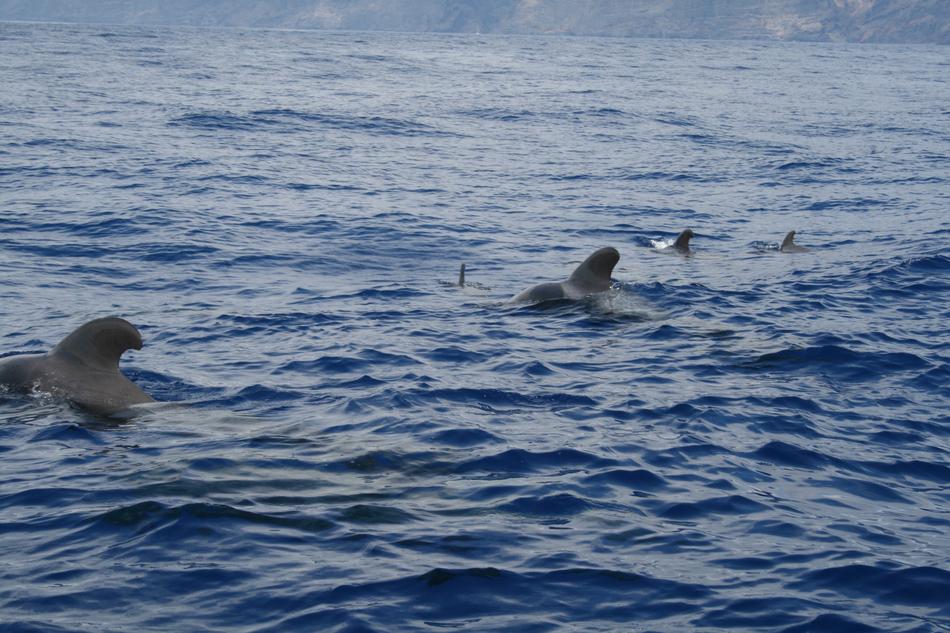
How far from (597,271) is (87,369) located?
8.74m

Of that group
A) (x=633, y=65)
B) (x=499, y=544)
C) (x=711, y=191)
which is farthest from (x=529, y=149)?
(x=633, y=65)

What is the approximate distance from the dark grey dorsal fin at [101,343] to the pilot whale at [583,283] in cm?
758

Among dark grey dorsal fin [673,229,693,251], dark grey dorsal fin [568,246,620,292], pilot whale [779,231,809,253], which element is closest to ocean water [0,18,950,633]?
pilot whale [779,231,809,253]

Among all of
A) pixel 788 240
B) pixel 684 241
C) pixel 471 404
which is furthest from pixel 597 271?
pixel 788 240

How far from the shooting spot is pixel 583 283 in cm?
1828

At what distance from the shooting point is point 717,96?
223ft

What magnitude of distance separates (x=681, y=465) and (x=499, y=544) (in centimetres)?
287

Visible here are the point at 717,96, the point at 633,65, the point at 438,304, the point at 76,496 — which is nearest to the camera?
the point at 76,496

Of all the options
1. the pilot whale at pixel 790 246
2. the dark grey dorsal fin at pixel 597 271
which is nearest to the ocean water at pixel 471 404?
the pilot whale at pixel 790 246

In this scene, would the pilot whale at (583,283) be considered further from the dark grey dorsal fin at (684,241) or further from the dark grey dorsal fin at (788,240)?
the dark grey dorsal fin at (788,240)

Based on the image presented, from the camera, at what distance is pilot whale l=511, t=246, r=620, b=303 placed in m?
18.1

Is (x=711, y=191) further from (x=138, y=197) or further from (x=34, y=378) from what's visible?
(x=34, y=378)

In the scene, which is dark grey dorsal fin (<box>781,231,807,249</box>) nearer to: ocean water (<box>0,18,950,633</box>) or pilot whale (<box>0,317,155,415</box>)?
ocean water (<box>0,18,950,633</box>)

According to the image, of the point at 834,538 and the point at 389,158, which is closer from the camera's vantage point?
the point at 834,538
